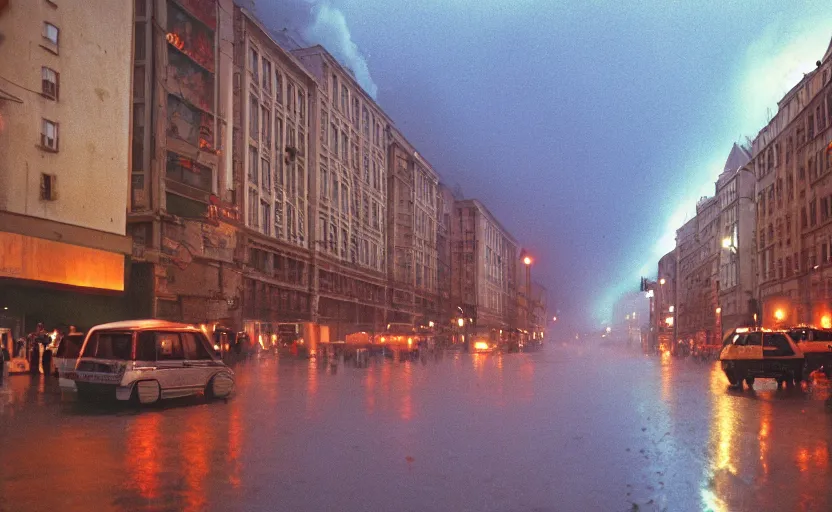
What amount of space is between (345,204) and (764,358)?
162 ft

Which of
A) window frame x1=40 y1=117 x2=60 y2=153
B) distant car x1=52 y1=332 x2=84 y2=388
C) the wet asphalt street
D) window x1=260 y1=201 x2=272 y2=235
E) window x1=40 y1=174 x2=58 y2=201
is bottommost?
the wet asphalt street

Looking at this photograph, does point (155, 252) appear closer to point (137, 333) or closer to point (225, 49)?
point (225, 49)

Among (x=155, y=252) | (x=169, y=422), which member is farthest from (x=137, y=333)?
(x=155, y=252)

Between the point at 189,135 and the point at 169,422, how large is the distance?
3319cm

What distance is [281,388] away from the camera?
2116 cm

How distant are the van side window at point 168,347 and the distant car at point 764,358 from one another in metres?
15.7

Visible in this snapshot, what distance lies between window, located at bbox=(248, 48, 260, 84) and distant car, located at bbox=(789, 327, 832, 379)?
36.8 meters

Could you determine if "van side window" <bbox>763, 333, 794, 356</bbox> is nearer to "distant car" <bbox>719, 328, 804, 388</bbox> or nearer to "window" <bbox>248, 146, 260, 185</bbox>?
"distant car" <bbox>719, 328, 804, 388</bbox>

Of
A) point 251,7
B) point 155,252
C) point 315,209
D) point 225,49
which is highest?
point 251,7

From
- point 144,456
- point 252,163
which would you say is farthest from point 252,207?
point 144,456


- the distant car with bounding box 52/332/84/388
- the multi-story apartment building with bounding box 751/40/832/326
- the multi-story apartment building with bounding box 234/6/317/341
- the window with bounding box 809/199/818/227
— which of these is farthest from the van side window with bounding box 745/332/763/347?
the window with bounding box 809/199/818/227

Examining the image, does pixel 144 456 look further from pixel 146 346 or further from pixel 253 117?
pixel 253 117

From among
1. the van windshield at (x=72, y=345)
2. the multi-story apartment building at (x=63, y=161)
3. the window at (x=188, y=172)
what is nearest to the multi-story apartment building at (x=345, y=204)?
the window at (x=188, y=172)

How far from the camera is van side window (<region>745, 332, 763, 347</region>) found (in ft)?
74.1
